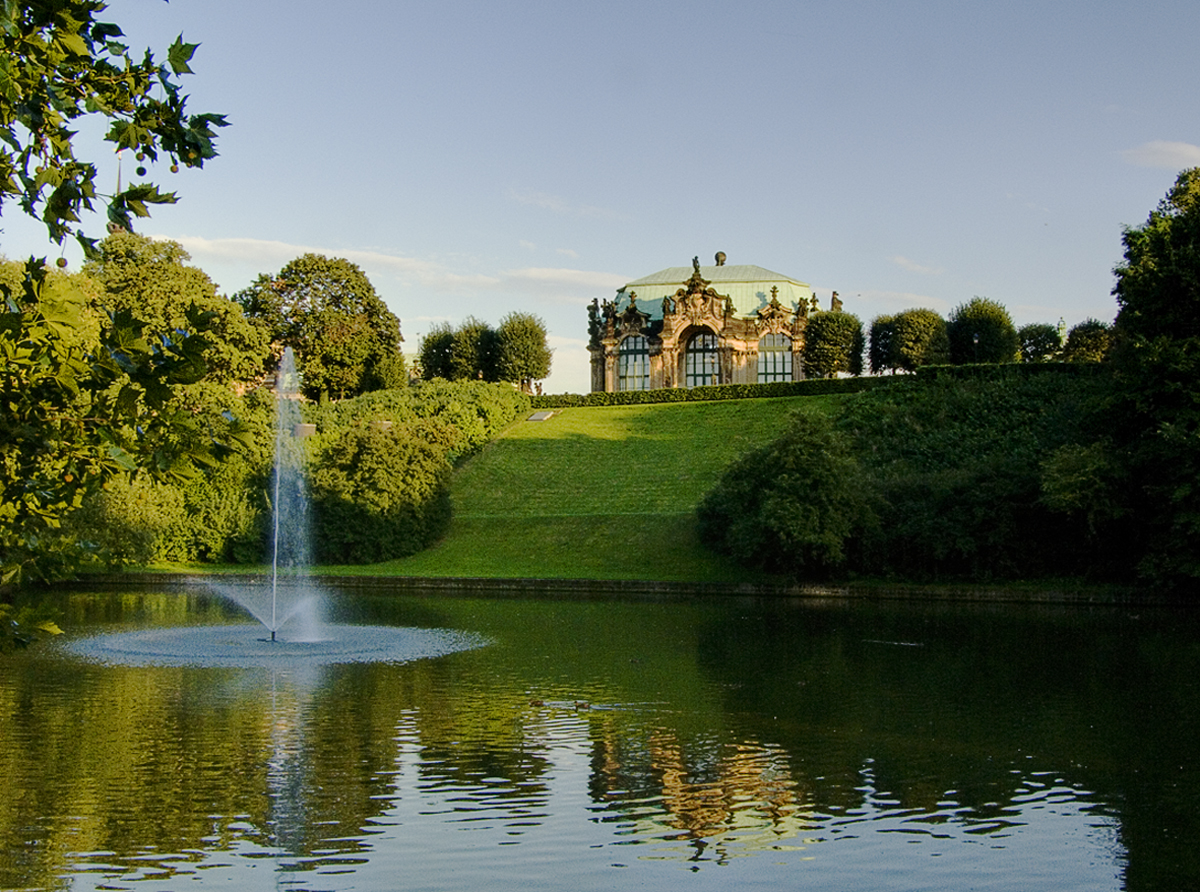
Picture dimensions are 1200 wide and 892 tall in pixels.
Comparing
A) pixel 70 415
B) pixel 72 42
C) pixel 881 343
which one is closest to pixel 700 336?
pixel 881 343

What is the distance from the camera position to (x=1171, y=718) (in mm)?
15695

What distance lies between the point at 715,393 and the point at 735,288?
20574 mm

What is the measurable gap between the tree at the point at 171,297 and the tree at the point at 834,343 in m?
30.9

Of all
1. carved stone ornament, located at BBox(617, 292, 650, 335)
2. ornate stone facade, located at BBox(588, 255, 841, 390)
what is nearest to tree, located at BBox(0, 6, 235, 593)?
ornate stone facade, located at BBox(588, 255, 841, 390)

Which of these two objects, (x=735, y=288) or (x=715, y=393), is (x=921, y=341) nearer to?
(x=715, y=393)

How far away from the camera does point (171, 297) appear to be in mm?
61969

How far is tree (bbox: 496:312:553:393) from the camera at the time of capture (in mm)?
78562

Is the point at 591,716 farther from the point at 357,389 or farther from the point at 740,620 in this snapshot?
the point at 357,389

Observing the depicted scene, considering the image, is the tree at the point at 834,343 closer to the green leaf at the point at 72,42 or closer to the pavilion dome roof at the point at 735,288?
the pavilion dome roof at the point at 735,288

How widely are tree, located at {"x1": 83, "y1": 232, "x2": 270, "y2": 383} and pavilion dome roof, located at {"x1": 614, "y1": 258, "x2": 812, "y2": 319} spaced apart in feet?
89.1

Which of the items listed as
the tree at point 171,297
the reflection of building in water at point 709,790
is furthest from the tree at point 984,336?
the reflection of building in water at point 709,790

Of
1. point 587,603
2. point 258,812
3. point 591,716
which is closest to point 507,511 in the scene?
point 587,603

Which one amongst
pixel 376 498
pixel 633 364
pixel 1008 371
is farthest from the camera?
pixel 633 364

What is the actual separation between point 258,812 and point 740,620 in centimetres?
1858
